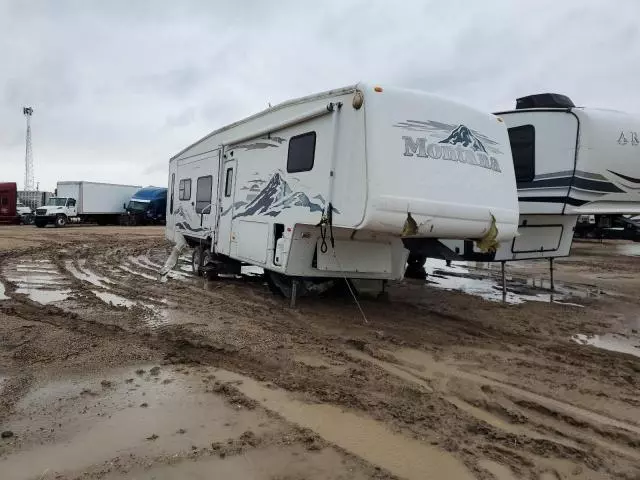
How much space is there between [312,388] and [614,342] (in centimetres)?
424

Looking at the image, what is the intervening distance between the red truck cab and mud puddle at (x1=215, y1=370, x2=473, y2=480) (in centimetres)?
3688

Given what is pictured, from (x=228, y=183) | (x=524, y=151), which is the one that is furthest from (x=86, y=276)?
(x=524, y=151)

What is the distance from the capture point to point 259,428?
3.81 m

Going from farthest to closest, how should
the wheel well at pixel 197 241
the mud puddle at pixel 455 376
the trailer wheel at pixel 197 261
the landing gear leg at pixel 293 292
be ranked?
the trailer wheel at pixel 197 261 → the wheel well at pixel 197 241 → the landing gear leg at pixel 293 292 → the mud puddle at pixel 455 376

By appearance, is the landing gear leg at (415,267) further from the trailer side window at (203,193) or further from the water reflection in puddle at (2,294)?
the water reflection in puddle at (2,294)

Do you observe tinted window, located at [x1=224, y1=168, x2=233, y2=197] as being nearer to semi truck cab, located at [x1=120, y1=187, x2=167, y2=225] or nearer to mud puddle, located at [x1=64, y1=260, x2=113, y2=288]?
mud puddle, located at [x1=64, y1=260, x2=113, y2=288]

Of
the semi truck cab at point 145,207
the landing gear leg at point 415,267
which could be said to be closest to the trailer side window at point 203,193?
the landing gear leg at point 415,267

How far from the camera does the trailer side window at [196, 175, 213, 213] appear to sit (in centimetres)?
1044

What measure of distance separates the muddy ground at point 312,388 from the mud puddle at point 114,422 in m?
0.02

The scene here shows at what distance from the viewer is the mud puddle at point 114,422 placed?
133 inches

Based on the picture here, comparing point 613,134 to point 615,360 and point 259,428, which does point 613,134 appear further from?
point 259,428

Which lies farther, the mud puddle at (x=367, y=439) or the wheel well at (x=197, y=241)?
the wheel well at (x=197, y=241)

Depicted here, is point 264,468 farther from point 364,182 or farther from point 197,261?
point 197,261

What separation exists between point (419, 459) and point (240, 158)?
6.69m
